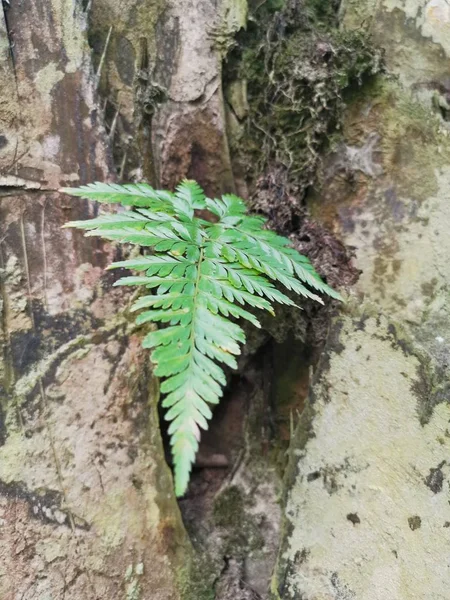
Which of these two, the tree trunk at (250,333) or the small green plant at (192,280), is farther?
the tree trunk at (250,333)

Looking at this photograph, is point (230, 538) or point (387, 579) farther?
point (230, 538)

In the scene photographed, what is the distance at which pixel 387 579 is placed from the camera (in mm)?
1769

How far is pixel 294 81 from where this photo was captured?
2137 mm

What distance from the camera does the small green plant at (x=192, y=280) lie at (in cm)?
130

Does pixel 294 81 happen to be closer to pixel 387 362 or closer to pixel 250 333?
pixel 250 333

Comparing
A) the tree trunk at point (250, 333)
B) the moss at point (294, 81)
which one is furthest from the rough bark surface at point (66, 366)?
the moss at point (294, 81)

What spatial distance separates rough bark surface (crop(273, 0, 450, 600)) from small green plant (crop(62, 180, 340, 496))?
0.42 metres

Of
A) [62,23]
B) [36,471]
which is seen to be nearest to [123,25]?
[62,23]

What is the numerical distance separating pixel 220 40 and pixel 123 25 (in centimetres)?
40

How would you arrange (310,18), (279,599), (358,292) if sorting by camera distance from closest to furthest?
(279,599)
(358,292)
(310,18)

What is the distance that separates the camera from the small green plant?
1.30 metres

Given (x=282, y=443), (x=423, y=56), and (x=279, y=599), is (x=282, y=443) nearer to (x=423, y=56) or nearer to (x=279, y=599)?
(x=279, y=599)

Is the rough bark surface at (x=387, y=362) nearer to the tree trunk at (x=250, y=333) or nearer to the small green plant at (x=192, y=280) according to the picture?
the tree trunk at (x=250, y=333)

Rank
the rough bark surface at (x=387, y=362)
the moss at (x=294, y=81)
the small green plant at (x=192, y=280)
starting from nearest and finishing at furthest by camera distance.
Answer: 1. the small green plant at (x=192, y=280)
2. the rough bark surface at (x=387, y=362)
3. the moss at (x=294, y=81)
